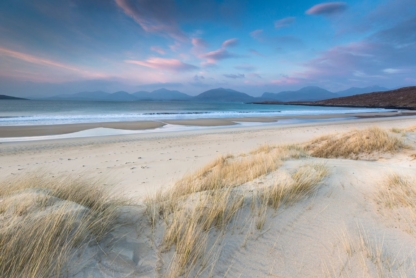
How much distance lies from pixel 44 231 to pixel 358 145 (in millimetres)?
8679

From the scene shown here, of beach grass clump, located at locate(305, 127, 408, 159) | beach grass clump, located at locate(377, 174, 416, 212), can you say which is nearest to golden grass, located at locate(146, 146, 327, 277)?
beach grass clump, located at locate(377, 174, 416, 212)

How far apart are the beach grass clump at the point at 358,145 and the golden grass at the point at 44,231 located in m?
7.09

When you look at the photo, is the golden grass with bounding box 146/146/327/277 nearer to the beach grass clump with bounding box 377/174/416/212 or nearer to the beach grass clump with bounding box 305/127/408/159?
the beach grass clump with bounding box 377/174/416/212

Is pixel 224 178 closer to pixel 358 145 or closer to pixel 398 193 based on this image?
pixel 398 193

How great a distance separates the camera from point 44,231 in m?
1.82

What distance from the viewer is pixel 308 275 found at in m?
1.91

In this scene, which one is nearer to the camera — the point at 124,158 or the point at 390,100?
the point at 124,158

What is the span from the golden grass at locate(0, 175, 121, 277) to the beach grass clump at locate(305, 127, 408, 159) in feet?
23.3

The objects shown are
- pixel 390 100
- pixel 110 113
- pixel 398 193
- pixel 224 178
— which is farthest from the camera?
pixel 390 100

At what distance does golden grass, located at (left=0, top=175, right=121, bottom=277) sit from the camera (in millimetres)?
A: 1656

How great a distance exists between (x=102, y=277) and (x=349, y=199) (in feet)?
11.3

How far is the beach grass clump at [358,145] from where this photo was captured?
6.95 metres

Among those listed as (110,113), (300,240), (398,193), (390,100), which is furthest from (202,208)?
(390,100)

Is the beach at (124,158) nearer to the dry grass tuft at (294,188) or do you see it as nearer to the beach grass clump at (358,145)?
the dry grass tuft at (294,188)
